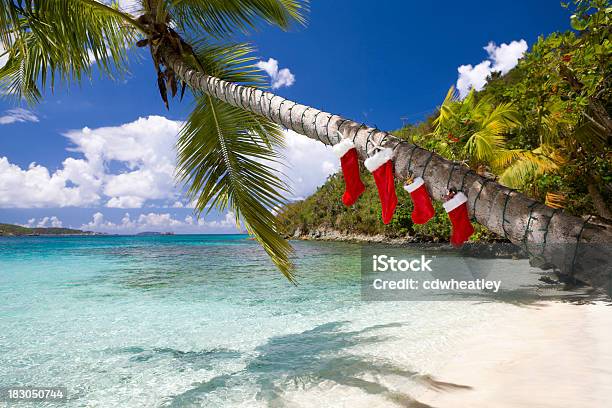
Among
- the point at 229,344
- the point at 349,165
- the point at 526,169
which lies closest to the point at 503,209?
the point at 349,165

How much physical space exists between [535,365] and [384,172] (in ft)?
10.6

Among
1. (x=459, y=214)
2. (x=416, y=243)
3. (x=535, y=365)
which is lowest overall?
(x=535, y=365)

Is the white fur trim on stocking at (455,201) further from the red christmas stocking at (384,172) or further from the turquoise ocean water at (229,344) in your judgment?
the turquoise ocean water at (229,344)

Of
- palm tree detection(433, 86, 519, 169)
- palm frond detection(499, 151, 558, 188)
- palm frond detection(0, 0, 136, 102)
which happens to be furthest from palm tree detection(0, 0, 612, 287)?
palm frond detection(499, 151, 558, 188)

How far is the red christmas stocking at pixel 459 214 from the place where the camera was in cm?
195

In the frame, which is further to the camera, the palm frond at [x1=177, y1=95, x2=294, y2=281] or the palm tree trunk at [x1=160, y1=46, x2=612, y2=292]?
the palm frond at [x1=177, y1=95, x2=294, y2=281]

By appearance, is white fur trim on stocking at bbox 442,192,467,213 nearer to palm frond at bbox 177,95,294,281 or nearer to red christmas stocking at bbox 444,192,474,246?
red christmas stocking at bbox 444,192,474,246

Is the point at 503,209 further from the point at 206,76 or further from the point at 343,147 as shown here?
the point at 206,76

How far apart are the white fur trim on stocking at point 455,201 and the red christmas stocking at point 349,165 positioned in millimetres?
624

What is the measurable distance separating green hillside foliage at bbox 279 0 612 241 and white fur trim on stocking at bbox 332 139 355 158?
1033 mm

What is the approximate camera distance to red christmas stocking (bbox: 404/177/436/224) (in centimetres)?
211

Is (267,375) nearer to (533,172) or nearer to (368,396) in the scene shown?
(368,396)

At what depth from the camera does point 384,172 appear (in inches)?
88.2

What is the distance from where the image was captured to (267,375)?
4371mm
